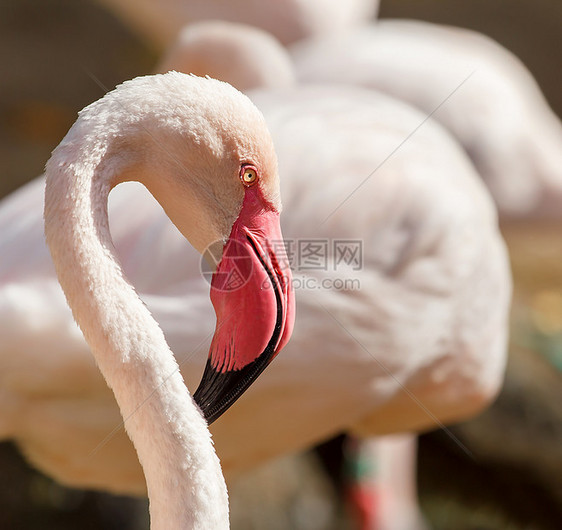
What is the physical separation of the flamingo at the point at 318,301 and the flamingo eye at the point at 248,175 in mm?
696

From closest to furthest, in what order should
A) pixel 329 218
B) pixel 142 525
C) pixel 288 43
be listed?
pixel 329 218 < pixel 142 525 < pixel 288 43

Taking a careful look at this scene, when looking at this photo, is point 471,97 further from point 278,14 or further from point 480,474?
point 480,474

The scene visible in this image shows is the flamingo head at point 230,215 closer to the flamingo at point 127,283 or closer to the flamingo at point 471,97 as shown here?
the flamingo at point 127,283

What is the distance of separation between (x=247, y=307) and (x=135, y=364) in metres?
0.19

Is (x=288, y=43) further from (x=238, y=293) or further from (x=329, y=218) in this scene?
(x=238, y=293)

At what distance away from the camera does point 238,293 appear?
1398mm

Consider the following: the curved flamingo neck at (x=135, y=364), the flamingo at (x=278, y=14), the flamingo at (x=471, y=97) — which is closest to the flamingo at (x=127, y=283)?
the curved flamingo neck at (x=135, y=364)

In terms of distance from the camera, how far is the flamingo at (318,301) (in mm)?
2076

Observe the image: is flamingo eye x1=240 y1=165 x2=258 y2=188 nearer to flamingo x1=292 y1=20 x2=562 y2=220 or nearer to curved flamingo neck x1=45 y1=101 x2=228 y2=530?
curved flamingo neck x1=45 y1=101 x2=228 y2=530

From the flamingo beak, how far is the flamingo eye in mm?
13

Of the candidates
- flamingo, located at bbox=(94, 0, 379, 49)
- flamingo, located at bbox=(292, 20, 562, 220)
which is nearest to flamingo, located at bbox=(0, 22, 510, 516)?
flamingo, located at bbox=(292, 20, 562, 220)

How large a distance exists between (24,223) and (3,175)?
293cm

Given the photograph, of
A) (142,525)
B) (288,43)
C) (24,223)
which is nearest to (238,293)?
(24,223)

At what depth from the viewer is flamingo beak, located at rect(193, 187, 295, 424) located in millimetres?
1379
